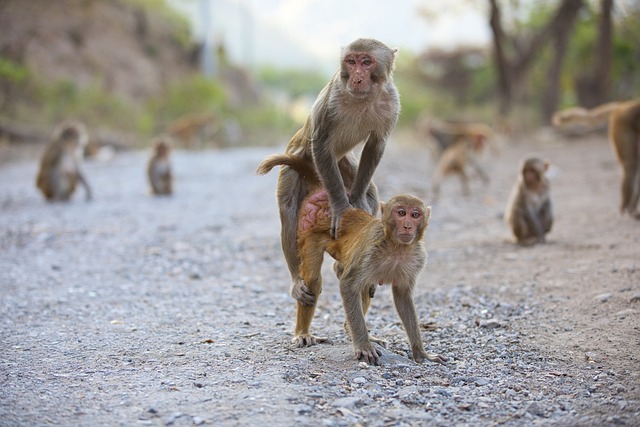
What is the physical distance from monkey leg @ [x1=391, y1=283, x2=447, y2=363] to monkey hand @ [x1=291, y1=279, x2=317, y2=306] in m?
0.58

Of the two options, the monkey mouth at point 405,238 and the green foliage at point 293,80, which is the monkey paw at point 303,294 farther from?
the green foliage at point 293,80

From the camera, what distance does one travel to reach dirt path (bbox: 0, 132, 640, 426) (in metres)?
4.11

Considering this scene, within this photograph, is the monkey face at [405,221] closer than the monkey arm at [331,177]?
Yes

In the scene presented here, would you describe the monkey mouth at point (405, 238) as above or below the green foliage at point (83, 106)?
below

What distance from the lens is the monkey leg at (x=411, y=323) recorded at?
493 cm

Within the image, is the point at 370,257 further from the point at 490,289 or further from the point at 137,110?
the point at 137,110

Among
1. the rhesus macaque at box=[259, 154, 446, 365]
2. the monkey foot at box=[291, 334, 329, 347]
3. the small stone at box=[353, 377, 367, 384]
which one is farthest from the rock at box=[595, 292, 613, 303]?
the small stone at box=[353, 377, 367, 384]

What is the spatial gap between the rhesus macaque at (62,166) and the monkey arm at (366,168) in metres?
8.73

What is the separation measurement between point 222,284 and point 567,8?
69.2ft

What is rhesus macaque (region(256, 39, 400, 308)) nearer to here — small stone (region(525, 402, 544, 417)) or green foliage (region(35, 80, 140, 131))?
small stone (region(525, 402, 544, 417))

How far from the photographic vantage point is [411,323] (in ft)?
16.3

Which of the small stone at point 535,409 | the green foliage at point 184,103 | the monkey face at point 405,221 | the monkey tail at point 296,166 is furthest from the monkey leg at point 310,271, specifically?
the green foliage at point 184,103

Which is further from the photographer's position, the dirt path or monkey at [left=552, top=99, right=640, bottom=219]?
monkey at [left=552, top=99, right=640, bottom=219]

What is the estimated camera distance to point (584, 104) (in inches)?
942
